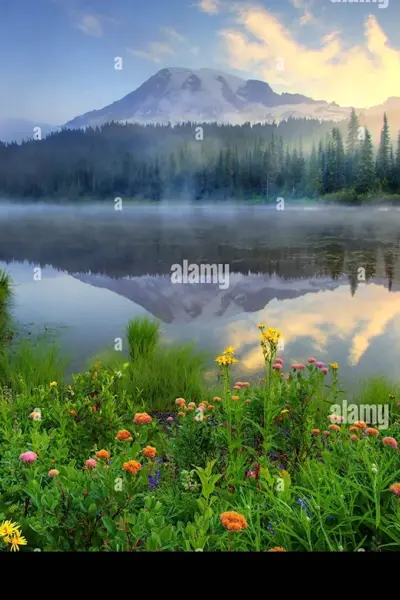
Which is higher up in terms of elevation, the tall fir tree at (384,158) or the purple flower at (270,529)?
the tall fir tree at (384,158)

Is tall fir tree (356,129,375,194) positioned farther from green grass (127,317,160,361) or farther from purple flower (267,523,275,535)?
purple flower (267,523,275,535)

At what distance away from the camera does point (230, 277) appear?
11.3 feet

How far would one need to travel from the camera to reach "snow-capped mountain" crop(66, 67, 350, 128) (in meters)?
3.41

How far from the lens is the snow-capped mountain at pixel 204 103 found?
3.41 meters

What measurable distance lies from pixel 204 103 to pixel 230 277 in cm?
98

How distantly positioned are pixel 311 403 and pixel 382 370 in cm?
106

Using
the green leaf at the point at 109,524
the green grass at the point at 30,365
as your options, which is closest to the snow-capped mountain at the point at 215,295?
the green grass at the point at 30,365

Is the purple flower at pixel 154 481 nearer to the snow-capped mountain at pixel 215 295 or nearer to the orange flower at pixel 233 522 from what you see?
the orange flower at pixel 233 522

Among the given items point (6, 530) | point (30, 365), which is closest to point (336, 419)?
point (6, 530)

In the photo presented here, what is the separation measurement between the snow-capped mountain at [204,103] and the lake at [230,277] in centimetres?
49

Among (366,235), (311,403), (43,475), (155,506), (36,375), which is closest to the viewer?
(155,506)

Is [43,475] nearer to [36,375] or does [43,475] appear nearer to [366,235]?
[36,375]
